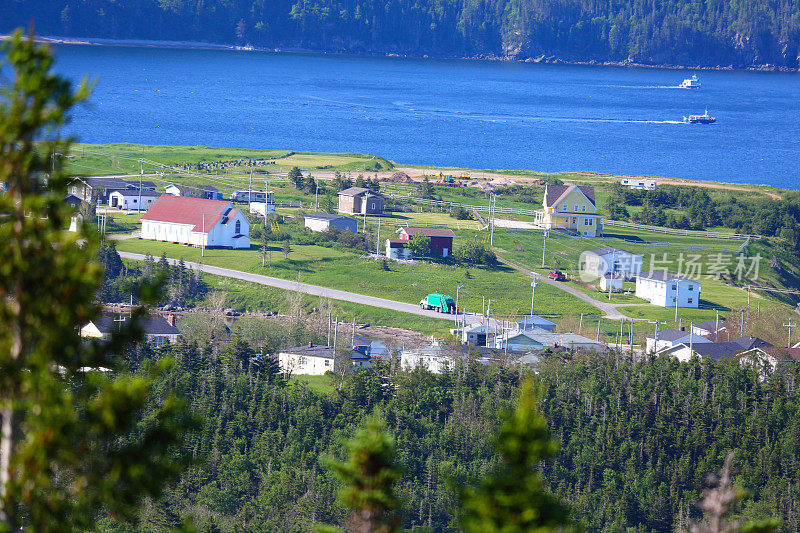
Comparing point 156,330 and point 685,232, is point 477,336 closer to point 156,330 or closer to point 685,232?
point 156,330

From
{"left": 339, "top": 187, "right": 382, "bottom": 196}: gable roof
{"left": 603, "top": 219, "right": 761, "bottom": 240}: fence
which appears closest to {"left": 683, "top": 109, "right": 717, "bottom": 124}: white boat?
{"left": 603, "top": 219, "right": 761, "bottom": 240}: fence

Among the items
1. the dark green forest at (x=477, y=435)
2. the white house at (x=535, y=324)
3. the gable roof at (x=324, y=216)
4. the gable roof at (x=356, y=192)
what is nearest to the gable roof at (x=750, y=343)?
the dark green forest at (x=477, y=435)

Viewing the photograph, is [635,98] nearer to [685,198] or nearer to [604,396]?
[685,198]

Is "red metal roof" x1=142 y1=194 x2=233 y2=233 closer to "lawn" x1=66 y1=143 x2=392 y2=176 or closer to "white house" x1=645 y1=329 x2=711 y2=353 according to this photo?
"lawn" x1=66 y1=143 x2=392 y2=176

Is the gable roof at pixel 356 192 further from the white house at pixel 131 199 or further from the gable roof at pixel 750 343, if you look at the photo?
the gable roof at pixel 750 343

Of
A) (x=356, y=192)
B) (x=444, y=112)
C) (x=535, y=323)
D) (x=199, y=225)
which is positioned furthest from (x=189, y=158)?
(x=444, y=112)

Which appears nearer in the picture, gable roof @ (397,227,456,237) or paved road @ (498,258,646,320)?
paved road @ (498,258,646,320)
